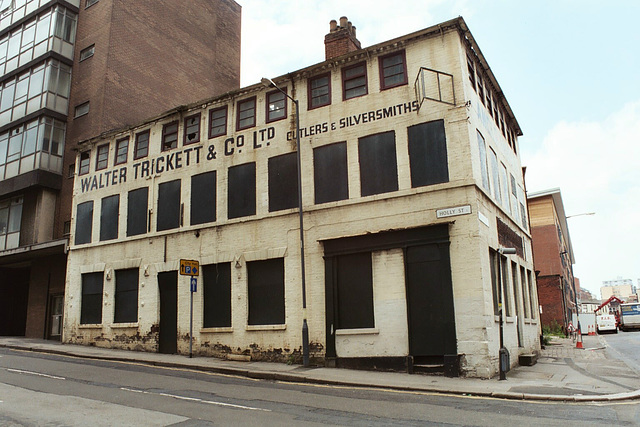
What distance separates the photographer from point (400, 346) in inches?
614

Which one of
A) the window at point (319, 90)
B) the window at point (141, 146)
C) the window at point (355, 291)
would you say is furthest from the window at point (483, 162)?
the window at point (141, 146)

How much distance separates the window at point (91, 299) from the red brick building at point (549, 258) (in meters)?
35.5

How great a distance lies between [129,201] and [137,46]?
12.8 m

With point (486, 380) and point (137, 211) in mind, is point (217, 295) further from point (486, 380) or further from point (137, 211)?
point (486, 380)

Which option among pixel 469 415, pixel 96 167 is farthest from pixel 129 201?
pixel 469 415

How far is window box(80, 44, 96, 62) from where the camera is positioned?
30625mm

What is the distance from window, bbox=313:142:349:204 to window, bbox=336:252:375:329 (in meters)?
2.26

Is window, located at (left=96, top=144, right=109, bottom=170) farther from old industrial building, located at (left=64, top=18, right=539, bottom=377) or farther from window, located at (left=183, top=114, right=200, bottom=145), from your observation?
window, located at (left=183, top=114, right=200, bottom=145)

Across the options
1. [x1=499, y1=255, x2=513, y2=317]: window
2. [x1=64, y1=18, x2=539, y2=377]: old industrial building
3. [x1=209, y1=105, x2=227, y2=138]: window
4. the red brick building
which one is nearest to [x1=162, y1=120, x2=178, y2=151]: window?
[x1=64, y1=18, x2=539, y2=377]: old industrial building

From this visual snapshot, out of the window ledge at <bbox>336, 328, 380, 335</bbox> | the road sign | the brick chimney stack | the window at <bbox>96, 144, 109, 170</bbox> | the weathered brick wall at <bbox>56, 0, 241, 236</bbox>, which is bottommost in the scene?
the window ledge at <bbox>336, 328, 380, 335</bbox>

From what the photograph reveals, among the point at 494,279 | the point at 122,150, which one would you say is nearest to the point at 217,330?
the point at 494,279

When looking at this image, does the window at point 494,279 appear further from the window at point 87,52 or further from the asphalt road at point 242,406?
the window at point 87,52

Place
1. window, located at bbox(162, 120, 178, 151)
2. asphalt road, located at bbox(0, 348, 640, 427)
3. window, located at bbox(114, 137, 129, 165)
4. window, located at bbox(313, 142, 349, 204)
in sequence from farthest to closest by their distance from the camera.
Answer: window, located at bbox(114, 137, 129, 165), window, located at bbox(162, 120, 178, 151), window, located at bbox(313, 142, 349, 204), asphalt road, located at bbox(0, 348, 640, 427)

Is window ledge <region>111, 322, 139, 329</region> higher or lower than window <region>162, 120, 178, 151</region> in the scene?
lower
